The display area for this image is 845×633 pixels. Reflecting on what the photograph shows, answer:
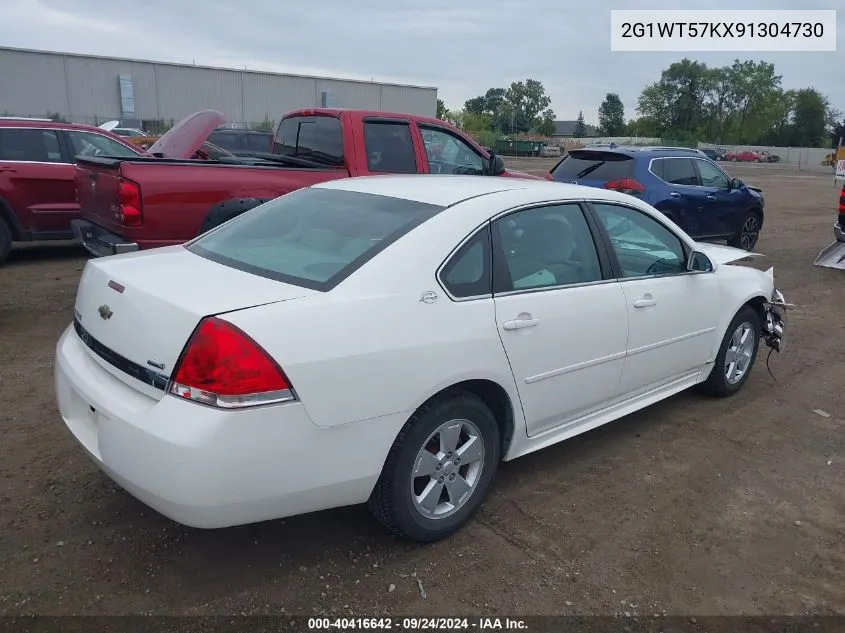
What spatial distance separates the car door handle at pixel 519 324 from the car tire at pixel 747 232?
9.12 m

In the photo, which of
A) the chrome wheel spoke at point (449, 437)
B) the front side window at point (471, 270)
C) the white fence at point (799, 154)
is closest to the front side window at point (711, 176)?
the front side window at point (471, 270)

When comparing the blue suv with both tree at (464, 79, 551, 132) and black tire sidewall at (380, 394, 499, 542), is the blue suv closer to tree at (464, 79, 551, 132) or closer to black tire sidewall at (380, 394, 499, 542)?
black tire sidewall at (380, 394, 499, 542)

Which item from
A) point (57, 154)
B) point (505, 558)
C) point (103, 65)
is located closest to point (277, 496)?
point (505, 558)

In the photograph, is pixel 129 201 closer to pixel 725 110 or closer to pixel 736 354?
pixel 736 354

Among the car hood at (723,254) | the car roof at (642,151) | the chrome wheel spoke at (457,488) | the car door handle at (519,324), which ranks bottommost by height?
the chrome wheel spoke at (457,488)

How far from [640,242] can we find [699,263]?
19.0 inches

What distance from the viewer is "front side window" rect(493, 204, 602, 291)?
339 cm

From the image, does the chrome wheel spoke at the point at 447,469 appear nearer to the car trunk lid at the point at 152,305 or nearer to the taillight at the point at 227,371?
the taillight at the point at 227,371

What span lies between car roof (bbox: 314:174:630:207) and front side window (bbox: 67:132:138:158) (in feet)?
20.5

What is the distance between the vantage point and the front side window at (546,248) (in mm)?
3395

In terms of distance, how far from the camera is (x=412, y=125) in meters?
7.67

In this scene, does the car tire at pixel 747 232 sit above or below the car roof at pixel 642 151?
below

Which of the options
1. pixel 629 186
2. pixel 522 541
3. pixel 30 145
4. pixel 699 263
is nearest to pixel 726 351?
pixel 699 263

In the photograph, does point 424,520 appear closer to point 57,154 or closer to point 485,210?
point 485,210
